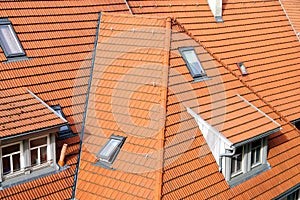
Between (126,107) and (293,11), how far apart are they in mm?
14256

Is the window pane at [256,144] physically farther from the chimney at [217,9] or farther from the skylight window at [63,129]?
the chimney at [217,9]

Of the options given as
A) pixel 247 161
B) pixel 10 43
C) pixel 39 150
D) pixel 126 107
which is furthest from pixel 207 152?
pixel 10 43

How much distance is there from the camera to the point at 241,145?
15398 mm

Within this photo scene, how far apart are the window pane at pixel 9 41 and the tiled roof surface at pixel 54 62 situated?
0.23m

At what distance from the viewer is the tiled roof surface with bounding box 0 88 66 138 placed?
1341cm

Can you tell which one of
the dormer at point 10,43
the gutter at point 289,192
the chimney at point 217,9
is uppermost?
the dormer at point 10,43

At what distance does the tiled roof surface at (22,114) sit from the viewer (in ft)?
44.0

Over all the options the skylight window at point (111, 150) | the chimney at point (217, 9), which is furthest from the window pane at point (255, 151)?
the chimney at point (217, 9)

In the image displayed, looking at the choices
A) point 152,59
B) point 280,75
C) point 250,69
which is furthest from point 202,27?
point 152,59

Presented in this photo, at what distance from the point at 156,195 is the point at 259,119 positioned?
5220mm

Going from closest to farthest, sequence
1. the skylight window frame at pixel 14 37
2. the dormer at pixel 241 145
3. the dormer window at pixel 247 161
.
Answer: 1. the dormer at pixel 241 145
2. the skylight window frame at pixel 14 37
3. the dormer window at pixel 247 161

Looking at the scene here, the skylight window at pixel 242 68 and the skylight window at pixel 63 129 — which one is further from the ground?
the skylight window at pixel 63 129

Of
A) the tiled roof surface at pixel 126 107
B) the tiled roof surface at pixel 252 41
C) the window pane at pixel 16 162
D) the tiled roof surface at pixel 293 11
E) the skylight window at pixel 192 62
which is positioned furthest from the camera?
the tiled roof surface at pixel 293 11

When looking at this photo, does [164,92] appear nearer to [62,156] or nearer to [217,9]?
[62,156]
